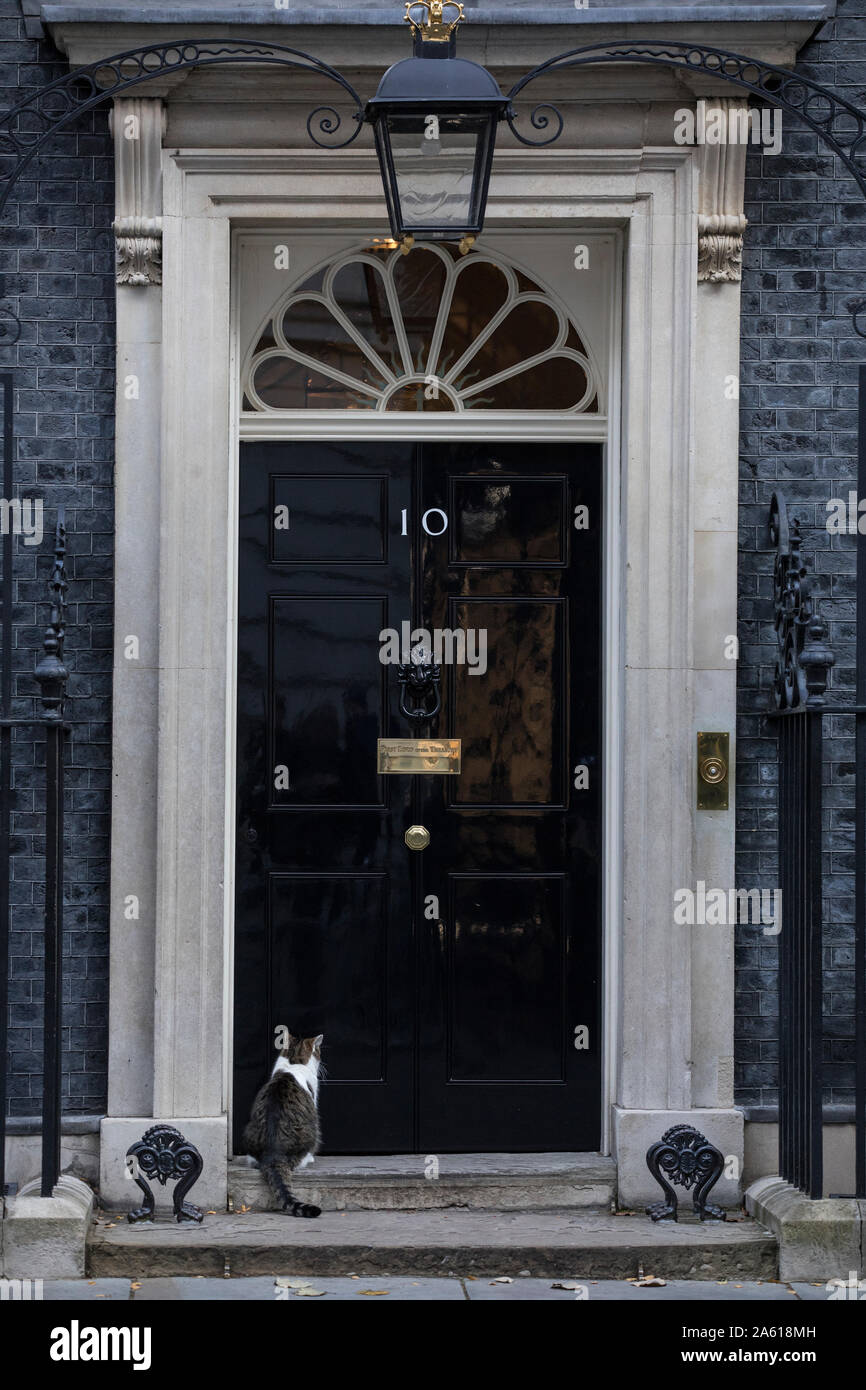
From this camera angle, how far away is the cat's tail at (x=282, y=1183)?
635cm

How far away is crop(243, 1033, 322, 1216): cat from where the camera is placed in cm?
639

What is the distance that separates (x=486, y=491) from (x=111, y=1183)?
3.20 m

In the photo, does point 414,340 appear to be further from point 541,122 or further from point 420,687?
point 420,687

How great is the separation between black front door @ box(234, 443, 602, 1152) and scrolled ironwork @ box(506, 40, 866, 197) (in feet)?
5.35

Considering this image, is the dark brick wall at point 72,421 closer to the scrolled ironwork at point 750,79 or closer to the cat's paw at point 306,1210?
the cat's paw at point 306,1210

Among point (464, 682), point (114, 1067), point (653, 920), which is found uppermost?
point (464, 682)

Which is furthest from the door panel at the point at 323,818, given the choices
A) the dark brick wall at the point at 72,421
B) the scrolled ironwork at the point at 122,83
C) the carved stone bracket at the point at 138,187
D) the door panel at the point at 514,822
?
the scrolled ironwork at the point at 122,83

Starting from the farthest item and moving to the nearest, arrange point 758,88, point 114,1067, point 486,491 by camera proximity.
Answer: point 486,491 → point 114,1067 → point 758,88

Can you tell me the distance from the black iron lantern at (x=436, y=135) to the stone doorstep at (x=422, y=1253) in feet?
11.8

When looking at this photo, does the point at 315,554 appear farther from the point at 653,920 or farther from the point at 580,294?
the point at 653,920

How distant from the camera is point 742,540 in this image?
6.73m

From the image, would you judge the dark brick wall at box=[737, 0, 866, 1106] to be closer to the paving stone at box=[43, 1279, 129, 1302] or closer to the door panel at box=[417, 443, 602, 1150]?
the door panel at box=[417, 443, 602, 1150]

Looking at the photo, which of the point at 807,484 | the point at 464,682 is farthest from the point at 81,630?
the point at 807,484

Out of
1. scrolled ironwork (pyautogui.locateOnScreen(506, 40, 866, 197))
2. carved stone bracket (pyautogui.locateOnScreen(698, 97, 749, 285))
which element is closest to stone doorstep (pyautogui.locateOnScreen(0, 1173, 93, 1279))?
scrolled ironwork (pyautogui.locateOnScreen(506, 40, 866, 197))
